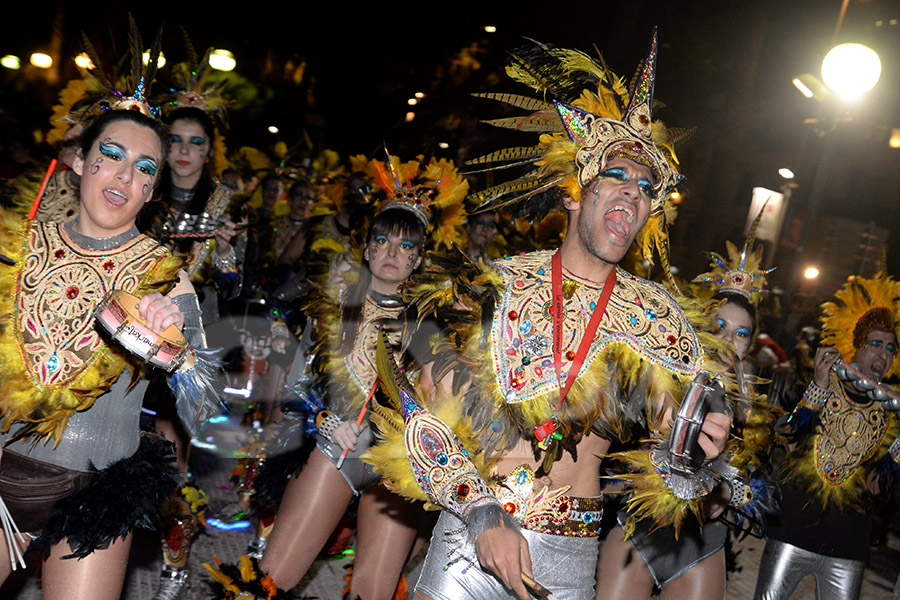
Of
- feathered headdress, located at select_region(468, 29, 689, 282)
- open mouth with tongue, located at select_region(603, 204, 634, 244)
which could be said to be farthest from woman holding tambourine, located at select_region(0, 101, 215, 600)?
open mouth with tongue, located at select_region(603, 204, 634, 244)

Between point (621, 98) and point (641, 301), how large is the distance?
85cm

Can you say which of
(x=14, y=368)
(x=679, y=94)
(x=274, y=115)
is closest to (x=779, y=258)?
(x=679, y=94)

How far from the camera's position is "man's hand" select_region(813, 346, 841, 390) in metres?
5.06

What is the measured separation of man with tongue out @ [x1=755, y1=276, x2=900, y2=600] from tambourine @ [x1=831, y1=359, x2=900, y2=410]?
19 mm

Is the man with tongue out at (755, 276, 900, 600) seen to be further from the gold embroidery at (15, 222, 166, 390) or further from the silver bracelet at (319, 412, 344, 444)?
the gold embroidery at (15, 222, 166, 390)

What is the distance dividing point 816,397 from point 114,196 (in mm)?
4205

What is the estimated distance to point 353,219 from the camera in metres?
5.59

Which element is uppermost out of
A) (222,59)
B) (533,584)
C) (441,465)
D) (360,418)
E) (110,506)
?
(222,59)

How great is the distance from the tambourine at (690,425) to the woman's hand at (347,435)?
Result: 171cm

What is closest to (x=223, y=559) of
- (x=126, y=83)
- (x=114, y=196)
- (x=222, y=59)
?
(x=114, y=196)

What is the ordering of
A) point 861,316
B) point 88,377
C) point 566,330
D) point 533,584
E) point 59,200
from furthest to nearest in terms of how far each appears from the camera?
point 861,316
point 59,200
point 566,330
point 88,377
point 533,584

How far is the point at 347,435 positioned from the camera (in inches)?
153

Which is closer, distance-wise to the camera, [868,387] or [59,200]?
[59,200]

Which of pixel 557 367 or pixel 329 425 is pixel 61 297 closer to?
pixel 329 425
